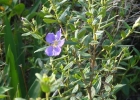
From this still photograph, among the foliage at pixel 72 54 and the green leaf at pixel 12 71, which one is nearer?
the foliage at pixel 72 54

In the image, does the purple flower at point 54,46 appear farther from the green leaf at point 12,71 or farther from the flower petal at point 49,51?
the green leaf at point 12,71

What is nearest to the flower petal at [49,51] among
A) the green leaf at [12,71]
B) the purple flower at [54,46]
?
the purple flower at [54,46]

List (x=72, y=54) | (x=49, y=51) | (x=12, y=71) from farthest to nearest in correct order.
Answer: (x=12, y=71), (x=72, y=54), (x=49, y=51)

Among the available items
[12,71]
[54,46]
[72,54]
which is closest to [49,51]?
[54,46]

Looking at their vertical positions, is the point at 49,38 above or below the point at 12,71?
above

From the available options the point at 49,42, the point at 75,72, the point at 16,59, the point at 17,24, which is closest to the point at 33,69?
the point at 16,59

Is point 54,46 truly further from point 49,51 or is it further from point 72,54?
point 72,54

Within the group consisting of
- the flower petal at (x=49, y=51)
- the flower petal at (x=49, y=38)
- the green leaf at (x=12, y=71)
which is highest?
the flower petal at (x=49, y=38)

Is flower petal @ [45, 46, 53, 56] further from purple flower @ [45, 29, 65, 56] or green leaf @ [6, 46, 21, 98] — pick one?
green leaf @ [6, 46, 21, 98]

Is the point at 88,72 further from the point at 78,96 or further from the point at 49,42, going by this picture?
the point at 49,42

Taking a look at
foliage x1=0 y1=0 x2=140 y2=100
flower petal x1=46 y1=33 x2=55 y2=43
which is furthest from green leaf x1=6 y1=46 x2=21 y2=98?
flower petal x1=46 y1=33 x2=55 y2=43
